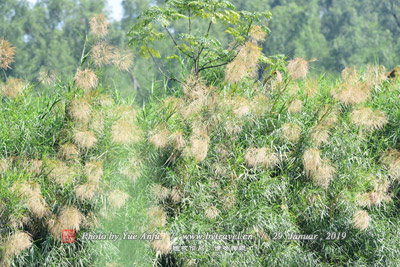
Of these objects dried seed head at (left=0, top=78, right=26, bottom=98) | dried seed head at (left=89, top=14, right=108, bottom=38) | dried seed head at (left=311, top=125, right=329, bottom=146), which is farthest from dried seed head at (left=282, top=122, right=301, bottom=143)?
dried seed head at (left=0, top=78, right=26, bottom=98)

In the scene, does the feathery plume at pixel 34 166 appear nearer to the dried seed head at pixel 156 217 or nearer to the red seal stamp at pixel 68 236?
the red seal stamp at pixel 68 236

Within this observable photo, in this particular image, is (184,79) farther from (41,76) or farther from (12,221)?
(12,221)

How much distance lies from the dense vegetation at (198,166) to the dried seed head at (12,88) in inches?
0.5

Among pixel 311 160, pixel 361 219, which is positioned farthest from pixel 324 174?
pixel 361 219

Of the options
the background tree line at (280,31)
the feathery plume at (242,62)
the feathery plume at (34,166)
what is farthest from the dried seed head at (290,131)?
the background tree line at (280,31)

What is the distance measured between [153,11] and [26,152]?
209cm

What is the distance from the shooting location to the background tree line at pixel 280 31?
2162 cm

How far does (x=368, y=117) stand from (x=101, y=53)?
9.17 ft

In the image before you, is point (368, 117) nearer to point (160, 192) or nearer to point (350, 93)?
point (350, 93)

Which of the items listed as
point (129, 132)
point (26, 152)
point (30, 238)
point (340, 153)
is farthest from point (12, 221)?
point (340, 153)

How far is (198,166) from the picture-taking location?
5266 mm

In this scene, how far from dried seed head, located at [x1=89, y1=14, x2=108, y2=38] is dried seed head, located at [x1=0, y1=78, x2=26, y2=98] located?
1008mm

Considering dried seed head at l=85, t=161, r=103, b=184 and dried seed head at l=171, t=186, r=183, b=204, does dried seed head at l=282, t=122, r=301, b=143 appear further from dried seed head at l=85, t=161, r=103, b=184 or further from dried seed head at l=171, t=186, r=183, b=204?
dried seed head at l=85, t=161, r=103, b=184

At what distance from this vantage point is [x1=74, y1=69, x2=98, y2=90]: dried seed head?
5180mm
